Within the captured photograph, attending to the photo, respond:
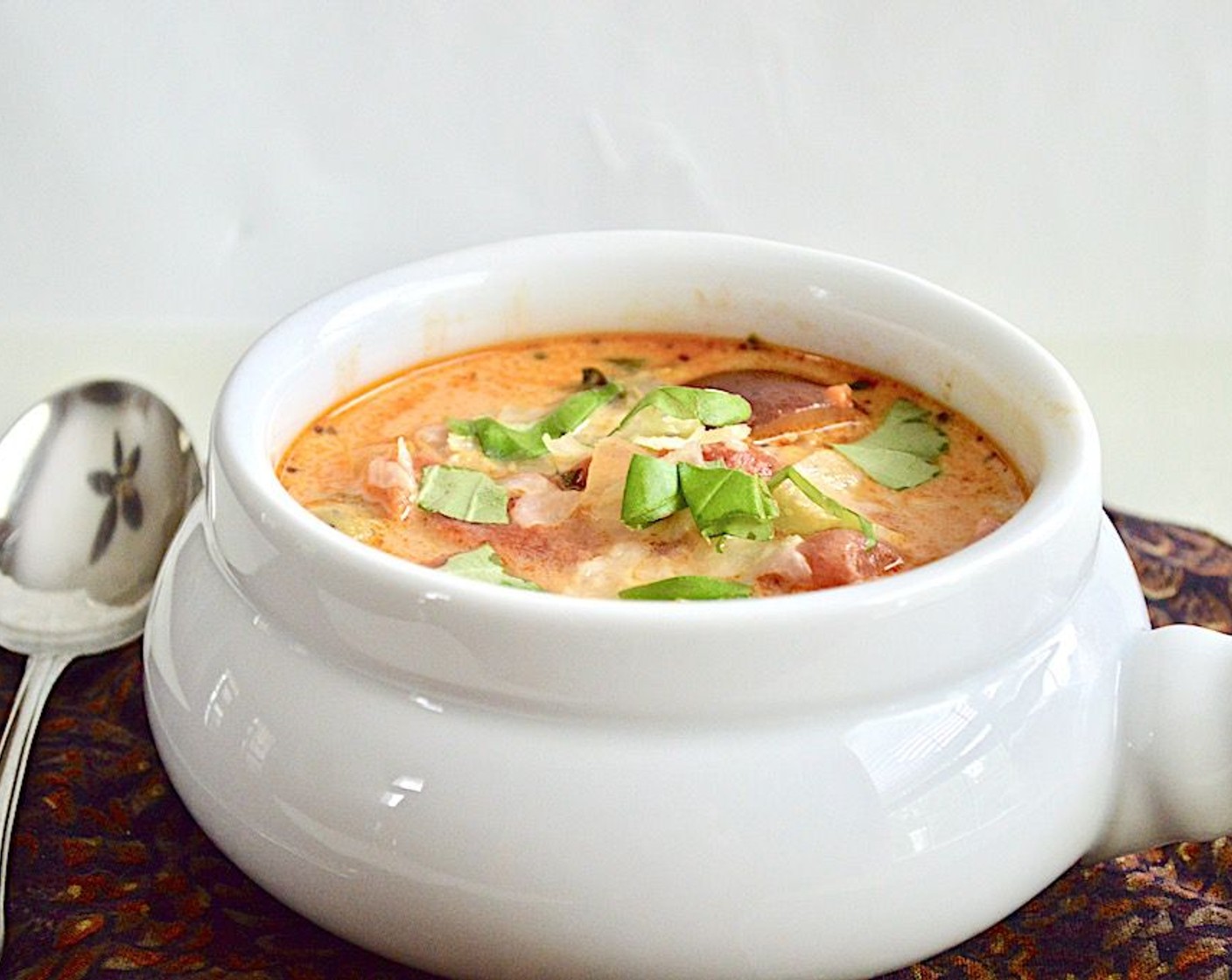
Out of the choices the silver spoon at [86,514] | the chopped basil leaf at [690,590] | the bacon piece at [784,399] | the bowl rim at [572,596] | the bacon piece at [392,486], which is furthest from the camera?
the silver spoon at [86,514]

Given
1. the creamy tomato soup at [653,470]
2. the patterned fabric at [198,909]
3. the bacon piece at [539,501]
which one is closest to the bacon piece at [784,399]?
the creamy tomato soup at [653,470]

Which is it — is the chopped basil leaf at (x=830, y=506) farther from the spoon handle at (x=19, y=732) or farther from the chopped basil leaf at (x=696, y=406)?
the spoon handle at (x=19, y=732)

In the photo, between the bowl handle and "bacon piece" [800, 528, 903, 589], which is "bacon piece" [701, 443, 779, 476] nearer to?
"bacon piece" [800, 528, 903, 589]

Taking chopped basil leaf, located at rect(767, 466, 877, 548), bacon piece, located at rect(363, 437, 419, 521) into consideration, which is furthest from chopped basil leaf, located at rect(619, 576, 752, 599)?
bacon piece, located at rect(363, 437, 419, 521)

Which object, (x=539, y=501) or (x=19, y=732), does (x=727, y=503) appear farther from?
(x=19, y=732)

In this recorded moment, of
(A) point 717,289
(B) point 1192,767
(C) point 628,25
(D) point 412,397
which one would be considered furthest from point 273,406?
(C) point 628,25
